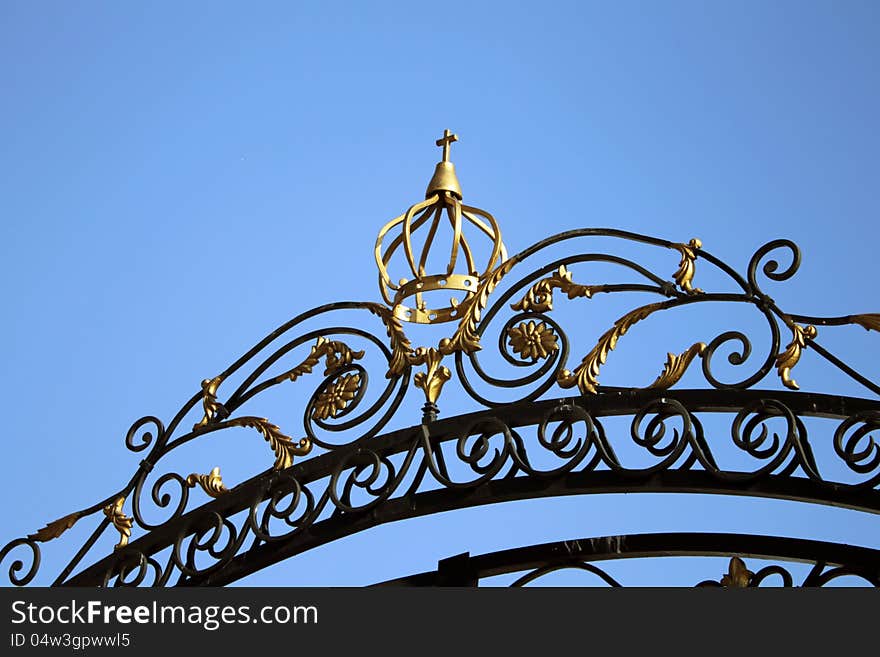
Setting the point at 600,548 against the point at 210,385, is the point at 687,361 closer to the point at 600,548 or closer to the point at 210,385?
the point at 600,548

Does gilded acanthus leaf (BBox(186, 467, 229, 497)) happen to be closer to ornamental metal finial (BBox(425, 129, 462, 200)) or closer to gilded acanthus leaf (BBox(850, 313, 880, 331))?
ornamental metal finial (BBox(425, 129, 462, 200))

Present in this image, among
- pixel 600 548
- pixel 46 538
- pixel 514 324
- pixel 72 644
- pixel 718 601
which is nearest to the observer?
pixel 718 601

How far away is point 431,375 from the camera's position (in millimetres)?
2639

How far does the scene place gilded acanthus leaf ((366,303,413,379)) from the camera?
8.78 ft

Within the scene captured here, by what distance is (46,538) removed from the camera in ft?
9.41

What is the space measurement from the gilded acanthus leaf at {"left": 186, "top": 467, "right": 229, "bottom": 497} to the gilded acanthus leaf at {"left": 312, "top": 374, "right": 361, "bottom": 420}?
22 centimetres

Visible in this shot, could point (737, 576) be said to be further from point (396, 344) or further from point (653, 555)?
point (396, 344)

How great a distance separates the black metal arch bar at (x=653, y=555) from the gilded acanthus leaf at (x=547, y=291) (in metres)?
0.42

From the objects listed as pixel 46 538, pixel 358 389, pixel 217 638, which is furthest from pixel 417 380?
pixel 46 538

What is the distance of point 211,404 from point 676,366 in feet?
3.00

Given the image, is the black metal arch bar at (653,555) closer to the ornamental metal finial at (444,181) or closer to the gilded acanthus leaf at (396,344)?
the gilded acanthus leaf at (396,344)

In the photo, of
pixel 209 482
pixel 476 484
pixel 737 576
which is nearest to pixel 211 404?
pixel 209 482

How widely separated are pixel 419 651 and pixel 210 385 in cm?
92

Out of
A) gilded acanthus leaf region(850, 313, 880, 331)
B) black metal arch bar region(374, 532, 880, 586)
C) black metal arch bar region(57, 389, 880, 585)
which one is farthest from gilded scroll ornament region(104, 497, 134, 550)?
gilded acanthus leaf region(850, 313, 880, 331)
